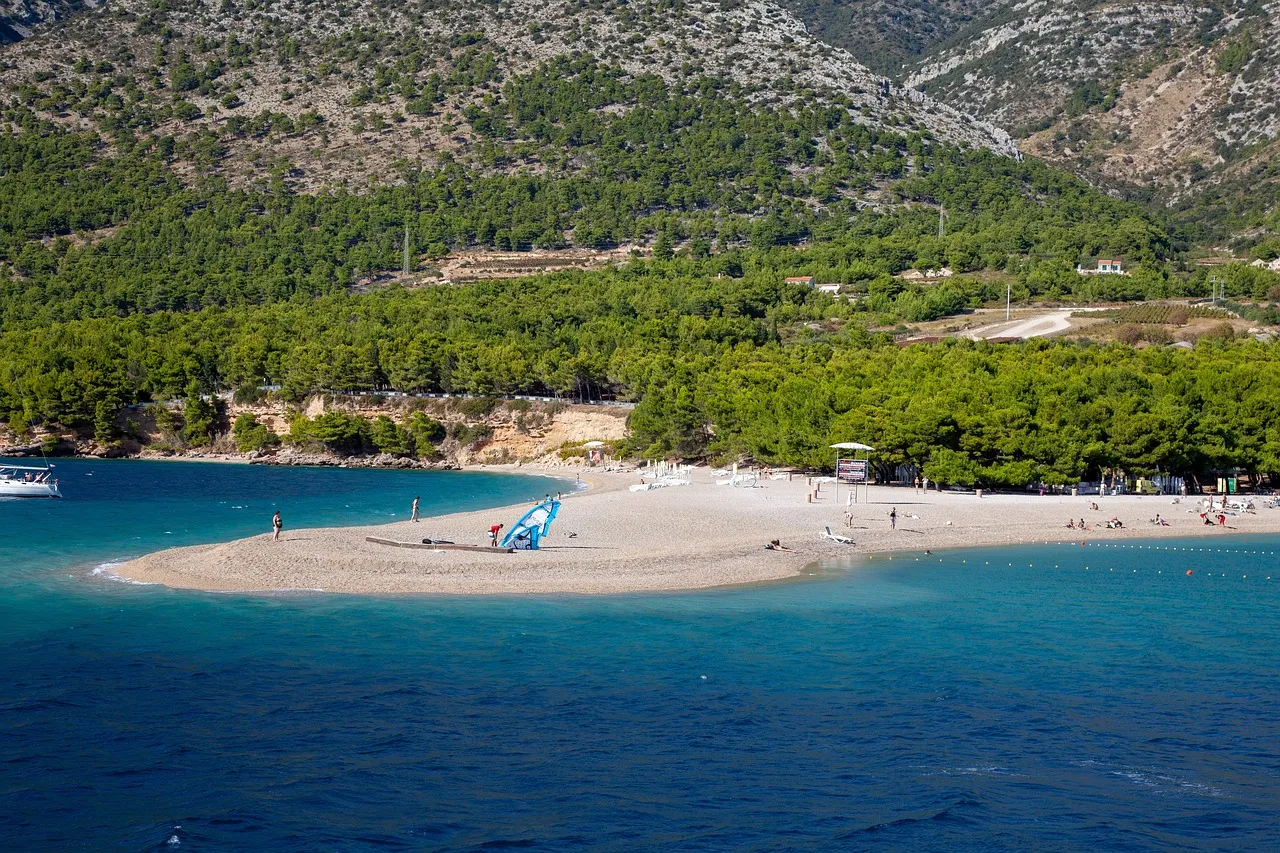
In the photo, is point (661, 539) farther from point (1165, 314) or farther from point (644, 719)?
point (1165, 314)

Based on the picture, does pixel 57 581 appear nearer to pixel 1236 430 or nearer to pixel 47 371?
pixel 1236 430

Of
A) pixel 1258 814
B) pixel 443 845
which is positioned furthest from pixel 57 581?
pixel 1258 814

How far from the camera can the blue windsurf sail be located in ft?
143

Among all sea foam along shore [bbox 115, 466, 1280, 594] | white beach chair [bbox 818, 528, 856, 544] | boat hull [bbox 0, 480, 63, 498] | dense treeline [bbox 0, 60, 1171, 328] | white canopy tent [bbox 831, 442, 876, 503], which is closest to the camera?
sea foam along shore [bbox 115, 466, 1280, 594]

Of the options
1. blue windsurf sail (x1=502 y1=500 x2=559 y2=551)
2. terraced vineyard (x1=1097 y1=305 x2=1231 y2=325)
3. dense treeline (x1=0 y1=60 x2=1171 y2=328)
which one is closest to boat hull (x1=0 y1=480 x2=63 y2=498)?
blue windsurf sail (x1=502 y1=500 x2=559 y2=551)

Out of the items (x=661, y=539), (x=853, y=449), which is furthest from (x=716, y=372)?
(x=661, y=539)

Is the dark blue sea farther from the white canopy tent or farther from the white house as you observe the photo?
the white house

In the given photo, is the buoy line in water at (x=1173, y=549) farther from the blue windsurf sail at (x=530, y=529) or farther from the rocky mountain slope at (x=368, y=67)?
the rocky mountain slope at (x=368, y=67)

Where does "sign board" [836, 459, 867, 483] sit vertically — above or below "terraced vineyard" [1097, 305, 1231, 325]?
below

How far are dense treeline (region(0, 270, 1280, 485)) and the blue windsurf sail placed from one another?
25.6m

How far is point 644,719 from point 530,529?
19.5 metres

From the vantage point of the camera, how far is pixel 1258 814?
66.6 ft

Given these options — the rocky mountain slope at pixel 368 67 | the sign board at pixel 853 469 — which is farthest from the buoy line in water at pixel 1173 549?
the rocky mountain slope at pixel 368 67

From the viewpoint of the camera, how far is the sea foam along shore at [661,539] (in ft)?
128
